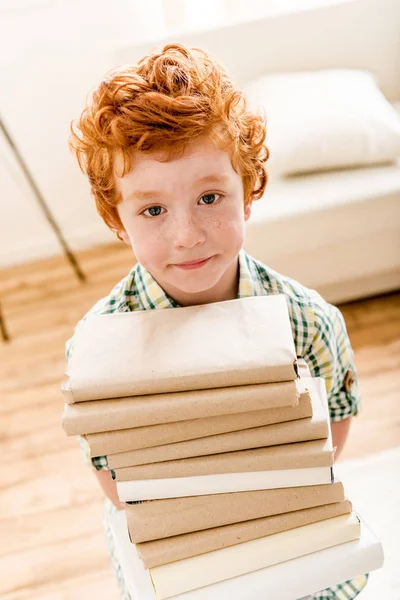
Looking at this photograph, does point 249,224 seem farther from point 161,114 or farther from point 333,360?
point 161,114

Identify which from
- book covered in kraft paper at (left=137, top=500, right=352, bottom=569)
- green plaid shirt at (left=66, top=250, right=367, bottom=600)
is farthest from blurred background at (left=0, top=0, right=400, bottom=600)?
book covered in kraft paper at (left=137, top=500, right=352, bottom=569)

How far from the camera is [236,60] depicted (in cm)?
228

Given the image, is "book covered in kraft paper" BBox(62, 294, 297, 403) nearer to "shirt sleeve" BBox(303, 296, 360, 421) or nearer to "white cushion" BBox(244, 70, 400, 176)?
"shirt sleeve" BBox(303, 296, 360, 421)

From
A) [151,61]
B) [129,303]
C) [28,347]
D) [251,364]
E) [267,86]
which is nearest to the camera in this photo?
[251,364]

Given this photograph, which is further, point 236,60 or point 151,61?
point 236,60

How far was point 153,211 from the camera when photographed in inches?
29.5

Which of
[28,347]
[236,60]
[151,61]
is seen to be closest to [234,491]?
[151,61]

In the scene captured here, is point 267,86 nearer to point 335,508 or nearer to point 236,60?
point 236,60

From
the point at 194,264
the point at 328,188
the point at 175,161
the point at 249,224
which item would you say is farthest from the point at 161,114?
the point at 328,188

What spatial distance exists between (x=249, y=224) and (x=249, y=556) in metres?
1.27

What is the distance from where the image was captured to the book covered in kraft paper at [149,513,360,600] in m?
0.65

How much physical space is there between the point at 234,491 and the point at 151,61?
0.50 meters

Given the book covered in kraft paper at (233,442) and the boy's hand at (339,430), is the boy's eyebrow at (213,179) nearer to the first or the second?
the book covered in kraft paper at (233,442)

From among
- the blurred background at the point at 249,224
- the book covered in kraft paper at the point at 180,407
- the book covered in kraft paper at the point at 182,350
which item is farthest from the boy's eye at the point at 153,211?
the blurred background at the point at 249,224
